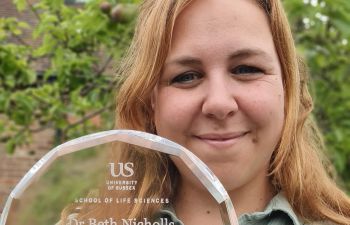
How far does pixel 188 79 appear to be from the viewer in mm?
1011

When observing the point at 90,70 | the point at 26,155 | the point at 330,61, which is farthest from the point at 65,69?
the point at 330,61

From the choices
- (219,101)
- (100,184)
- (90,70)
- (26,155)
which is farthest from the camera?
(26,155)

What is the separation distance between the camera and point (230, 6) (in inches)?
40.3

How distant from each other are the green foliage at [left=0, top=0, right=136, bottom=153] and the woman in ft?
3.72

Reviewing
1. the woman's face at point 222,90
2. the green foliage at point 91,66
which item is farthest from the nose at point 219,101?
the green foliage at point 91,66

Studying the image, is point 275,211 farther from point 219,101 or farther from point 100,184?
point 100,184

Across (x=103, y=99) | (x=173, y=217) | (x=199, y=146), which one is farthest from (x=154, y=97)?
(x=103, y=99)

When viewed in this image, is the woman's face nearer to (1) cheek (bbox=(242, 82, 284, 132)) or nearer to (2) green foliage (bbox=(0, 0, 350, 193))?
(1) cheek (bbox=(242, 82, 284, 132))

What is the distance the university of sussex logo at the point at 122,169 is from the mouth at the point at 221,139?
0.60ft

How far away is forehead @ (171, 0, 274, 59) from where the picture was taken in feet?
3.24

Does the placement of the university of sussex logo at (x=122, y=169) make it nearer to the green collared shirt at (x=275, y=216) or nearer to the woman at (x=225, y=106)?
the woman at (x=225, y=106)

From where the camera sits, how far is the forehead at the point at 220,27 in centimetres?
99

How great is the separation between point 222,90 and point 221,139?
0.28 feet

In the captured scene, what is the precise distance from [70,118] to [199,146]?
169cm
